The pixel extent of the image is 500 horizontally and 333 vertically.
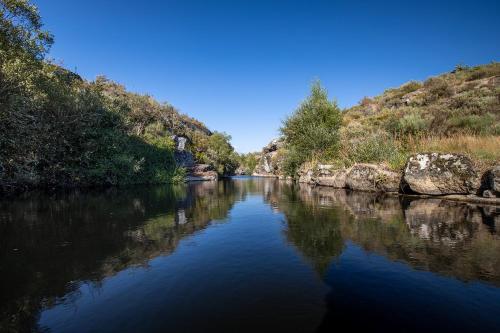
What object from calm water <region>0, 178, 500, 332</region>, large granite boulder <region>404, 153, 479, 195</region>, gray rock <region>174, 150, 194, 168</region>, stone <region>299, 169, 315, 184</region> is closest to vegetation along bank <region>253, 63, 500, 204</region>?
large granite boulder <region>404, 153, 479, 195</region>

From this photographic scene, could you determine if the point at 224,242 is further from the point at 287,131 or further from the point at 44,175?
the point at 287,131

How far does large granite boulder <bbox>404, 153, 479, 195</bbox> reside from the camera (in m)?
17.5

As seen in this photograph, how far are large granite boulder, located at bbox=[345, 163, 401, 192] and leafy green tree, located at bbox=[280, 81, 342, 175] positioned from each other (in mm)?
12666

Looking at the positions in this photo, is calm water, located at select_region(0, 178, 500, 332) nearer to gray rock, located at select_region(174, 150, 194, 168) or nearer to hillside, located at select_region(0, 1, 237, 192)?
hillside, located at select_region(0, 1, 237, 192)

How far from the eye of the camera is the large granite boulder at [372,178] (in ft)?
76.6

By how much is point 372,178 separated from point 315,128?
1857cm

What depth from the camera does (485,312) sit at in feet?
16.6

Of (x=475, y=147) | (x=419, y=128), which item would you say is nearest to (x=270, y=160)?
(x=419, y=128)

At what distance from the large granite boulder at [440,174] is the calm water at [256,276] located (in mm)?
5787

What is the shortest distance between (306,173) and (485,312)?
38.3m

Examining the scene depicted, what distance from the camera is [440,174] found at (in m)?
18.8

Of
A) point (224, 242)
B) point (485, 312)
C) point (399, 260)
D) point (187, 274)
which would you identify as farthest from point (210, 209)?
point (485, 312)

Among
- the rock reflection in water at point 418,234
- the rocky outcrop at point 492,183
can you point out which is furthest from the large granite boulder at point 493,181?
the rock reflection in water at point 418,234

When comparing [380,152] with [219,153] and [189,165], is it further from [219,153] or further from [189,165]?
[219,153]
